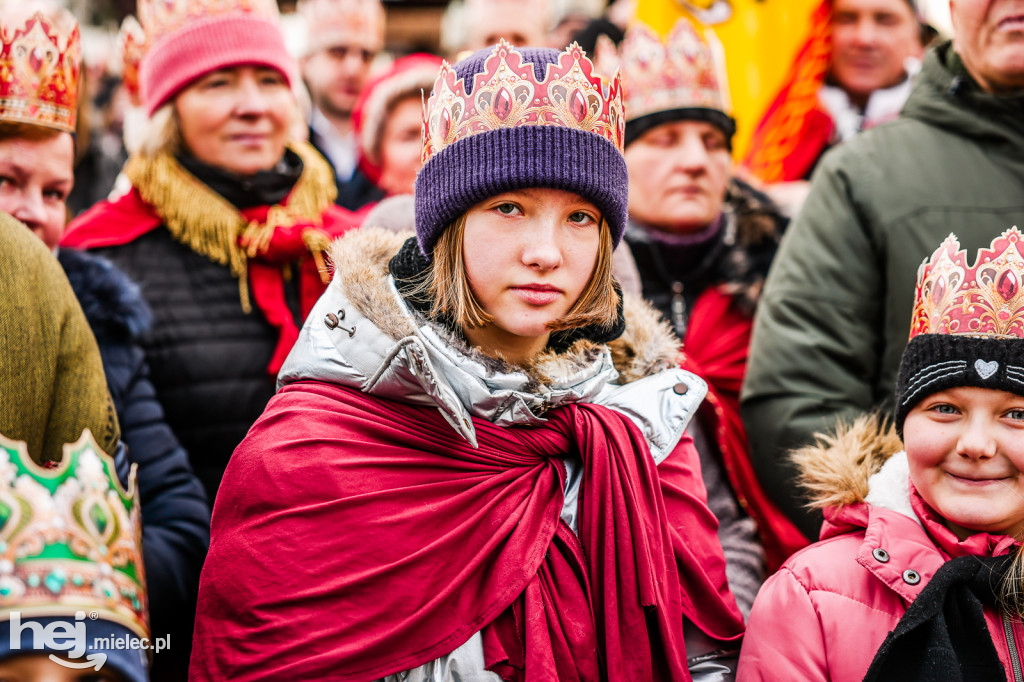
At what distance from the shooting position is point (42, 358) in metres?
2.38

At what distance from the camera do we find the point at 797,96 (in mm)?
5285

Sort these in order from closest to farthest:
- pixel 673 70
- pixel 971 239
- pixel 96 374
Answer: pixel 96 374 < pixel 971 239 < pixel 673 70

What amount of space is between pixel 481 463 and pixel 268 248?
1.61 meters

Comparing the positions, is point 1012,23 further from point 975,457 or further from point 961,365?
point 975,457

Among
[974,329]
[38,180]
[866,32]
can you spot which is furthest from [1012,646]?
[866,32]

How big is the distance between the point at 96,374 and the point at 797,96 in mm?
3816

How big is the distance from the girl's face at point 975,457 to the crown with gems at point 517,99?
40.6 inches

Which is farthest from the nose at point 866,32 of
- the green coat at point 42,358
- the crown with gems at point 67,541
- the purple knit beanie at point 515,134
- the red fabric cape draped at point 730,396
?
the crown with gems at point 67,541

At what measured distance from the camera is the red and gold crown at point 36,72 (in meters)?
2.96

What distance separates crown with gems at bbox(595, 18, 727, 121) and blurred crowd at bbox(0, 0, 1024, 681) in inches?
30.0

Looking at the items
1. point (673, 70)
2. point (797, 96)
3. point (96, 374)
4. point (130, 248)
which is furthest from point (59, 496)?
point (797, 96)

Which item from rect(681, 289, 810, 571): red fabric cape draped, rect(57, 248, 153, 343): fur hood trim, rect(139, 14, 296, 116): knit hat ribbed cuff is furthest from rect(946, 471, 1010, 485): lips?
→ rect(139, 14, 296, 116): knit hat ribbed cuff

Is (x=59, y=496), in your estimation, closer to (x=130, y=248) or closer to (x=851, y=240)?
(x=130, y=248)

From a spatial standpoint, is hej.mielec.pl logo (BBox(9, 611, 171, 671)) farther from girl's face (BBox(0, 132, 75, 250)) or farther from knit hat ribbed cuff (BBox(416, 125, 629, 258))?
girl's face (BBox(0, 132, 75, 250))
